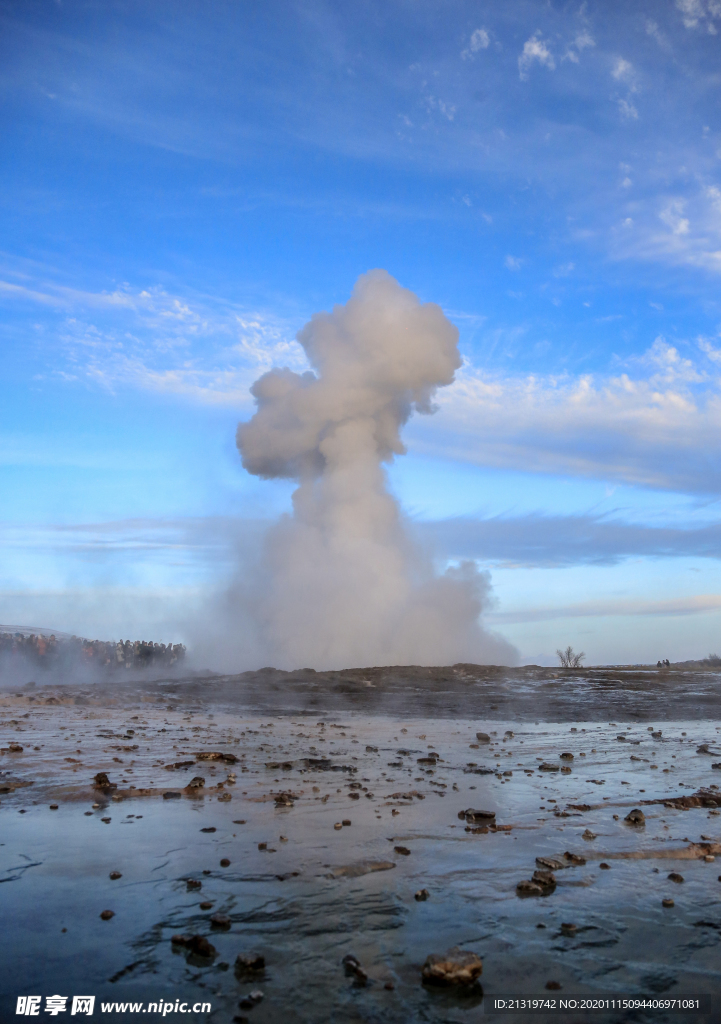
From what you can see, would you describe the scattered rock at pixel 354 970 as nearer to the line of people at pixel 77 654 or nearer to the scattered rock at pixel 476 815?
the scattered rock at pixel 476 815

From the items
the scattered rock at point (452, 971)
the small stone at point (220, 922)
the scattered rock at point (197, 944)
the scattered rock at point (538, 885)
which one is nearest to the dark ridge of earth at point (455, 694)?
the scattered rock at point (538, 885)

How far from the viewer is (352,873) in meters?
5.34

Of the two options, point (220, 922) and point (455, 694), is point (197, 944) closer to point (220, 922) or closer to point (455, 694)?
point (220, 922)

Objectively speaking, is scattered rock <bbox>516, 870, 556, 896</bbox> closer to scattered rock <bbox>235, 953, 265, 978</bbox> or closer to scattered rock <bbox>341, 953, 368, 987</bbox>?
scattered rock <bbox>341, 953, 368, 987</bbox>

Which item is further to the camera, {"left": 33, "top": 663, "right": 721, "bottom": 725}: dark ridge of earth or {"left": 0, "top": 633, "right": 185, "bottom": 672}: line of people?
{"left": 0, "top": 633, "right": 185, "bottom": 672}: line of people

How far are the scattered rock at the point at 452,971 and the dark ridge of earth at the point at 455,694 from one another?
15.6m

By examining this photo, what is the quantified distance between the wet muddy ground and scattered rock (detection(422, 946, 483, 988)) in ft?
0.26

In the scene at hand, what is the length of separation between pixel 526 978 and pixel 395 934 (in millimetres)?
900

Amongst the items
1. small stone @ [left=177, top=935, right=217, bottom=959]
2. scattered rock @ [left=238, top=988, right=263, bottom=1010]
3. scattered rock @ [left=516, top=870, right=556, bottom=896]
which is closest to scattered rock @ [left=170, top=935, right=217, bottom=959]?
small stone @ [left=177, top=935, right=217, bottom=959]

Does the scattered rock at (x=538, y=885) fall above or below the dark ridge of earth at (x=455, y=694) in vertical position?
above

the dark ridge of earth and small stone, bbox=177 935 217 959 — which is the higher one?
small stone, bbox=177 935 217 959

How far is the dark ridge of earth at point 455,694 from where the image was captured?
808 inches

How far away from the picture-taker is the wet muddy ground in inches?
146

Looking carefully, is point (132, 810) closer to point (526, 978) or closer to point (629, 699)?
point (526, 978)
